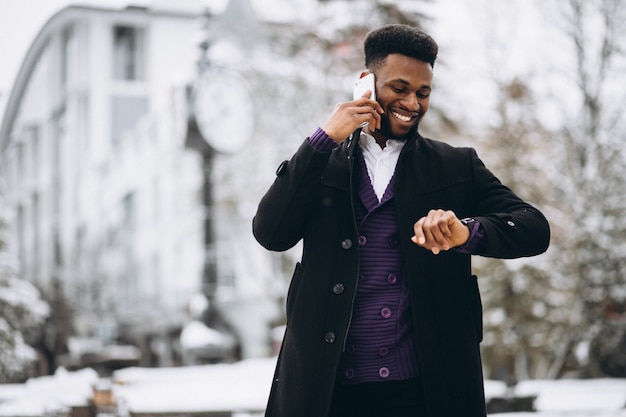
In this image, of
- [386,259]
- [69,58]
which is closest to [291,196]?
[386,259]

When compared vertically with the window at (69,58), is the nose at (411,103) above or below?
below

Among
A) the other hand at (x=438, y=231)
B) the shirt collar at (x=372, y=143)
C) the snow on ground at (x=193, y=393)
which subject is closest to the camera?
the other hand at (x=438, y=231)

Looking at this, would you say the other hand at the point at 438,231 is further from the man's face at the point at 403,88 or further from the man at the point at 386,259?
the man's face at the point at 403,88

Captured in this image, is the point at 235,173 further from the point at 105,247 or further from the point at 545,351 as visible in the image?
the point at 545,351

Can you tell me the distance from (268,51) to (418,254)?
15.3 meters

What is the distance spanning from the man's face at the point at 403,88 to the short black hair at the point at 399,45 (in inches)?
0.7

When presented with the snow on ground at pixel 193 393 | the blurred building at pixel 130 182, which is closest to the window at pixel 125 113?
the blurred building at pixel 130 182

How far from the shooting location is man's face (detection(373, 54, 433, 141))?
Result: 2346 mm

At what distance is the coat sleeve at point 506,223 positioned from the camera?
2.17 m

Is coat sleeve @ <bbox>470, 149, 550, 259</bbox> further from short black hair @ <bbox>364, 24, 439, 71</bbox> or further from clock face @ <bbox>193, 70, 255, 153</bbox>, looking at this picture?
clock face @ <bbox>193, 70, 255, 153</bbox>

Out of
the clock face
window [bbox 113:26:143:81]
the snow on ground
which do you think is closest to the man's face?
the snow on ground

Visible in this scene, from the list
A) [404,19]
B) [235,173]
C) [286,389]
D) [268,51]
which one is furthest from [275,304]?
[286,389]

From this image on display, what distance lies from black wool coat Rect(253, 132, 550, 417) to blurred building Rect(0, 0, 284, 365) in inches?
294

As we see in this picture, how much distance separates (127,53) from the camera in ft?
45.7
